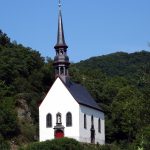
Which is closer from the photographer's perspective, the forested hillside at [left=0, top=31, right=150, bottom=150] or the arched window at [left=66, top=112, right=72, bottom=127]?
the forested hillside at [left=0, top=31, right=150, bottom=150]

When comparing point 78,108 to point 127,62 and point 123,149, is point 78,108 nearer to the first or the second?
point 123,149

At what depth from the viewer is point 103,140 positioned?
216 feet

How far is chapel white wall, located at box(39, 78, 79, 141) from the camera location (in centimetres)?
6112

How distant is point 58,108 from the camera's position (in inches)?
2452

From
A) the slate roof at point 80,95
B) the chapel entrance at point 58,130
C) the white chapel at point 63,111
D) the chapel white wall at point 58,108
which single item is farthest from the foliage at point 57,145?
the slate roof at point 80,95

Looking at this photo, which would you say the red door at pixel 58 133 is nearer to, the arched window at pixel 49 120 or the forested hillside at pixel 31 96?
the arched window at pixel 49 120

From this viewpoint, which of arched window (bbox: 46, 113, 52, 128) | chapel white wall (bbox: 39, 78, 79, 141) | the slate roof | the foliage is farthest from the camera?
arched window (bbox: 46, 113, 52, 128)

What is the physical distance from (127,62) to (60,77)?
237 ft

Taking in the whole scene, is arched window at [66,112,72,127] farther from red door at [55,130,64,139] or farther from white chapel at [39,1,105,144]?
red door at [55,130,64,139]

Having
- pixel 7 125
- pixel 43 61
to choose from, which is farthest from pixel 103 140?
pixel 43 61

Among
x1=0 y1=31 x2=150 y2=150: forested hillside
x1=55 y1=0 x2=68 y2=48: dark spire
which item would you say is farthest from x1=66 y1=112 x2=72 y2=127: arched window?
x1=55 y1=0 x2=68 y2=48: dark spire

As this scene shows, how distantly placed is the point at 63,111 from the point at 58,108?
684mm

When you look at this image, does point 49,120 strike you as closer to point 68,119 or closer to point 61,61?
point 68,119

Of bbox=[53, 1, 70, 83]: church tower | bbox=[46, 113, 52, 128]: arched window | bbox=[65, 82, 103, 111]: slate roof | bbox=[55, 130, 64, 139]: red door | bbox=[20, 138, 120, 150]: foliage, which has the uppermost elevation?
bbox=[53, 1, 70, 83]: church tower
